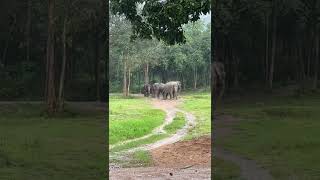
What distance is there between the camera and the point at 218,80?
695cm

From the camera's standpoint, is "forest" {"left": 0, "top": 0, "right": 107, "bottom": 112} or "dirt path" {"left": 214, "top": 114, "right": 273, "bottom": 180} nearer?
"dirt path" {"left": 214, "top": 114, "right": 273, "bottom": 180}

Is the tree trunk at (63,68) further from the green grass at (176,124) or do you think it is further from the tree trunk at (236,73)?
the tree trunk at (236,73)

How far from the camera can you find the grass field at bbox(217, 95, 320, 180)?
265 inches

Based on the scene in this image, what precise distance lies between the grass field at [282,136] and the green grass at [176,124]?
63 cm

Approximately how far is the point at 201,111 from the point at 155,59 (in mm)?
950

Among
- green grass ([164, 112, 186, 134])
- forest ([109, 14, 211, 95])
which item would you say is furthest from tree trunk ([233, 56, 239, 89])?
green grass ([164, 112, 186, 134])

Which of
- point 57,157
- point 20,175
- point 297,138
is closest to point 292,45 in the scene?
point 297,138

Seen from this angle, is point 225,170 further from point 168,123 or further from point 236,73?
point 236,73

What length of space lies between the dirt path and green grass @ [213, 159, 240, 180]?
0.06 metres

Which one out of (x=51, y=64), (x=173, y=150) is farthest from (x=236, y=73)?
(x=51, y=64)

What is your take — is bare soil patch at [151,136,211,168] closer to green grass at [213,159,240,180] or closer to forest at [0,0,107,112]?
green grass at [213,159,240,180]

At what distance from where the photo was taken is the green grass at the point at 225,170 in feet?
21.9

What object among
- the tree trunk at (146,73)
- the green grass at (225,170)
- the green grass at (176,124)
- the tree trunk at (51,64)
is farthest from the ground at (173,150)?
the tree trunk at (51,64)

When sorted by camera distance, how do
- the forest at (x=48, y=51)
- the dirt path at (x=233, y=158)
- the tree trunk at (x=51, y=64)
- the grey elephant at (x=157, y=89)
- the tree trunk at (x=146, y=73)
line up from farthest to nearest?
the tree trunk at (x=51, y=64) → the forest at (x=48, y=51) → the tree trunk at (x=146, y=73) → the grey elephant at (x=157, y=89) → the dirt path at (x=233, y=158)
